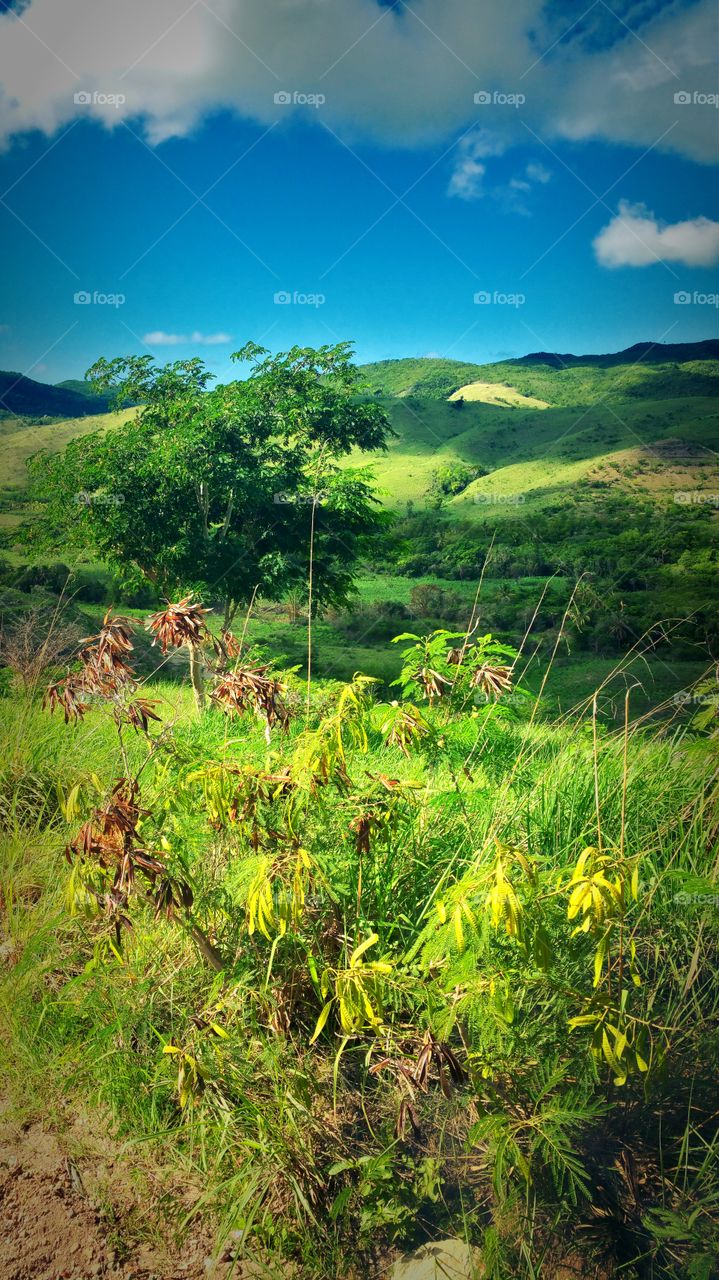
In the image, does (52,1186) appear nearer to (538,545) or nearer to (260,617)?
(260,617)

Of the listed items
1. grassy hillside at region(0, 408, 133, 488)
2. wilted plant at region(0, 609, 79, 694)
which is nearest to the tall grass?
wilted plant at region(0, 609, 79, 694)

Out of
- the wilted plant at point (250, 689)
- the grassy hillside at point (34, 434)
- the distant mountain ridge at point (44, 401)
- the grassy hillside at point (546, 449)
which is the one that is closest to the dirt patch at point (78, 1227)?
the wilted plant at point (250, 689)

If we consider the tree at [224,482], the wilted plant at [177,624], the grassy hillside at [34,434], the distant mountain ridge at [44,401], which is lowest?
the wilted plant at [177,624]

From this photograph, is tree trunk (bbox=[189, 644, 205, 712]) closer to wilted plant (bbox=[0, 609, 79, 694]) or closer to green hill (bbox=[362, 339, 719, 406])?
wilted plant (bbox=[0, 609, 79, 694])

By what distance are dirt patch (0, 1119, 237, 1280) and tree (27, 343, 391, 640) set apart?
7.65 metres

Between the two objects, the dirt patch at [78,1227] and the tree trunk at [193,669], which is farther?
the tree trunk at [193,669]

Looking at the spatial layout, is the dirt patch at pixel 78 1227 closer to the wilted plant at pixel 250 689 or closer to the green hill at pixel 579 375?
the wilted plant at pixel 250 689

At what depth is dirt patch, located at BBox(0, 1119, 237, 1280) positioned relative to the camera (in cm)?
185

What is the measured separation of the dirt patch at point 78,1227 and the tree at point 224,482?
765 cm

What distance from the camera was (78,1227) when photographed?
196cm

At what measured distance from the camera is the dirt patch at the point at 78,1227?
6.07 feet

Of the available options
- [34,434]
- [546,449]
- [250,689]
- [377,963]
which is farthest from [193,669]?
[546,449]

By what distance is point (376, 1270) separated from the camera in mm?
1858

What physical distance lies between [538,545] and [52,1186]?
19015 mm
